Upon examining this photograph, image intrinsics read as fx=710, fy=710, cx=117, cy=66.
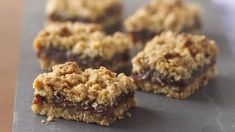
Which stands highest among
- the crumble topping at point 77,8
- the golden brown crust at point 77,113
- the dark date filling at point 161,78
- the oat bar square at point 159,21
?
the crumble topping at point 77,8

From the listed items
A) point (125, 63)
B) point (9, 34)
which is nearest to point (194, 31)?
point (125, 63)

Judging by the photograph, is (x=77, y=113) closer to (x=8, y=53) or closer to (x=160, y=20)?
(x=8, y=53)

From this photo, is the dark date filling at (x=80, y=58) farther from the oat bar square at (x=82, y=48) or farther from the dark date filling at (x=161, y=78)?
the dark date filling at (x=161, y=78)

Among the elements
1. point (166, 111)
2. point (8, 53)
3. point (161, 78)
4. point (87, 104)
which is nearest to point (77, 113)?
point (87, 104)

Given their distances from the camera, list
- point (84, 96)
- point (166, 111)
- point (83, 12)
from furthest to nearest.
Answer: point (83, 12) < point (166, 111) < point (84, 96)

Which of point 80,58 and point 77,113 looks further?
point 80,58

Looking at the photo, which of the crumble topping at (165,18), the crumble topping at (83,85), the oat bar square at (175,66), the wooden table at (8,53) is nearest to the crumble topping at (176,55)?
the oat bar square at (175,66)
